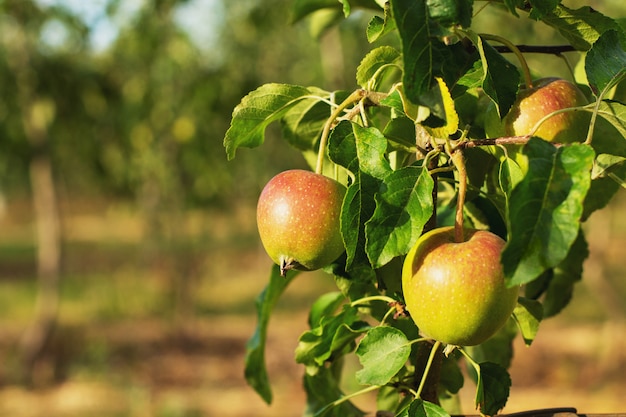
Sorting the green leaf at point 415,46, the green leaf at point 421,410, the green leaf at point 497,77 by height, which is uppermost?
the green leaf at point 415,46

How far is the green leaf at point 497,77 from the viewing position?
79cm

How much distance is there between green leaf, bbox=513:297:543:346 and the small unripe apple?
0.24 metres

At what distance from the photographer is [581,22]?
36.7 inches

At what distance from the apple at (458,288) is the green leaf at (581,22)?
1.04 feet

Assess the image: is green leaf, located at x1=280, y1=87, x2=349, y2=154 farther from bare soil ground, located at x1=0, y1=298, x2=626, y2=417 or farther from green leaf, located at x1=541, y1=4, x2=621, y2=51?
bare soil ground, located at x1=0, y1=298, x2=626, y2=417

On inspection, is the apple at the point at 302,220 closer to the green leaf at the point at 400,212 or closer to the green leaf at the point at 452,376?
the green leaf at the point at 400,212

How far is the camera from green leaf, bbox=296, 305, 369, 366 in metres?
1.01

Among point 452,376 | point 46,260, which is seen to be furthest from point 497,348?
point 46,260

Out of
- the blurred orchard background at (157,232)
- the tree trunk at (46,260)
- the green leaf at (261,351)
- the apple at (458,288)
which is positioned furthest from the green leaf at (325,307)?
the tree trunk at (46,260)

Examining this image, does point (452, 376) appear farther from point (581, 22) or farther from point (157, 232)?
point (157, 232)

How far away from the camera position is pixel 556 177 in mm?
669

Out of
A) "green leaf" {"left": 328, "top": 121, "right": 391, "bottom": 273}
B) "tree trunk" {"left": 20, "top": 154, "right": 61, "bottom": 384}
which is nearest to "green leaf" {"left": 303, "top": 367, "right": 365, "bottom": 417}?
"green leaf" {"left": 328, "top": 121, "right": 391, "bottom": 273}

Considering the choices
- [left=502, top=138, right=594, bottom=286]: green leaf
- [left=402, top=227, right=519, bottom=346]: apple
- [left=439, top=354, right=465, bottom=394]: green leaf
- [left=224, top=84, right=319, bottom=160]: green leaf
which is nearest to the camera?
[left=502, top=138, right=594, bottom=286]: green leaf

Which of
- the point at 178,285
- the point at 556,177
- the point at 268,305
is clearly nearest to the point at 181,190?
the point at 178,285
